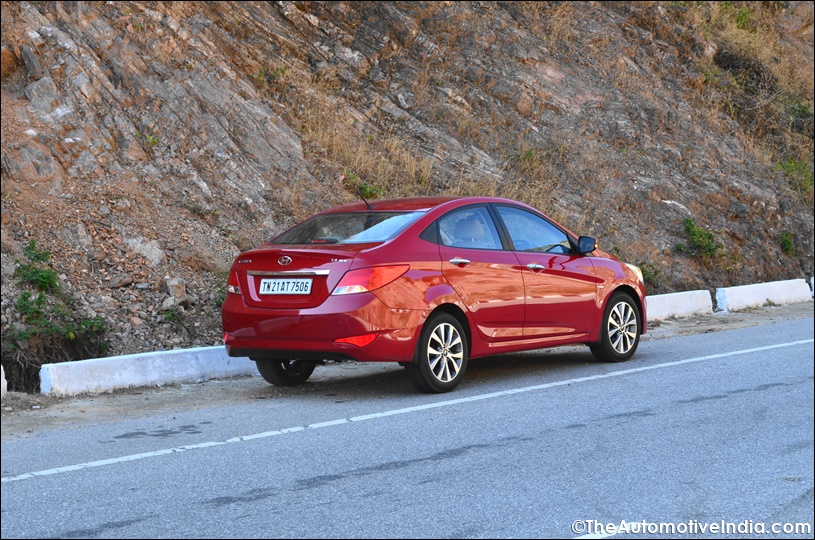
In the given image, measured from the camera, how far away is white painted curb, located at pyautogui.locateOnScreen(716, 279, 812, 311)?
15668 mm

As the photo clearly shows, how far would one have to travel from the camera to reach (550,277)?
9.26m

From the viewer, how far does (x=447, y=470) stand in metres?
5.76

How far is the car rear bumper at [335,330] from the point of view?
25.2ft

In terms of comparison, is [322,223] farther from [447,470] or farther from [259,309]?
[447,470]

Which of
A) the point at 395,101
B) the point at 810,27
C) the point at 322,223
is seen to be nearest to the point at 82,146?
the point at 322,223

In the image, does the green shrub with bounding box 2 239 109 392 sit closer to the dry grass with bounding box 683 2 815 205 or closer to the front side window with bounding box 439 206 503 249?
the front side window with bounding box 439 206 503 249

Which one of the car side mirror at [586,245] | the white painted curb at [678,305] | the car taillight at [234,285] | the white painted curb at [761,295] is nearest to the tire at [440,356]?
the car taillight at [234,285]

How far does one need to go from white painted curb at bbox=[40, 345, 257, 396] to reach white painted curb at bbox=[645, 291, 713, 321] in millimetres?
6867

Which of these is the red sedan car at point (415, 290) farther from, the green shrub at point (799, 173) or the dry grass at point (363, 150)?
the green shrub at point (799, 173)

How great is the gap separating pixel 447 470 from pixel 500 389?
2.91 m

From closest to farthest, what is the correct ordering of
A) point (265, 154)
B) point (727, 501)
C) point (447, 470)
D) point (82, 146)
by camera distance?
point (727, 501), point (447, 470), point (82, 146), point (265, 154)

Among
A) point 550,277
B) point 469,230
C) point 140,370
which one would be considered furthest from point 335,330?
point 550,277

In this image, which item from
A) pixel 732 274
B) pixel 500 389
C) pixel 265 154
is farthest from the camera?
pixel 732 274

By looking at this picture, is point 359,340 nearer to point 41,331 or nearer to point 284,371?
point 284,371
